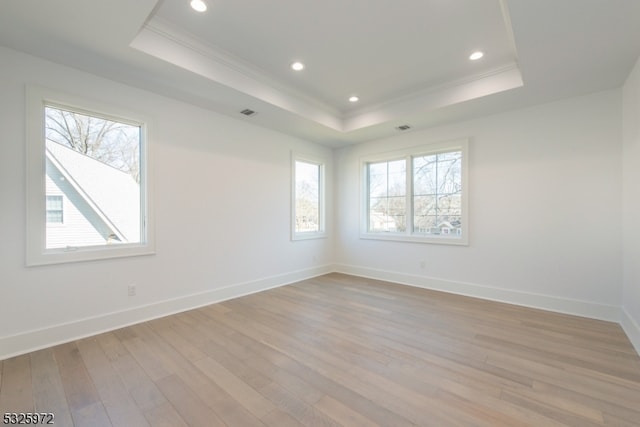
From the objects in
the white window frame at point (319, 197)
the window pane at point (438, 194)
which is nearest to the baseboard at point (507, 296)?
the window pane at point (438, 194)

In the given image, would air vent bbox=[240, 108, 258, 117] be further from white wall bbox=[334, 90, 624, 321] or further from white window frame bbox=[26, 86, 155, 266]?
white wall bbox=[334, 90, 624, 321]

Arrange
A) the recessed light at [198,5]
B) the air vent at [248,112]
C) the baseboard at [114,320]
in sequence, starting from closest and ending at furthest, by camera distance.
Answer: the recessed light at [198,5]
the baseboard at [114,320]
the air vent at [248,112]

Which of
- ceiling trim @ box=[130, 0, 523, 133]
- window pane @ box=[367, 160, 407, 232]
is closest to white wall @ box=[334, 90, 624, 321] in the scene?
window pane @ box=[367, 160, 407, 232]

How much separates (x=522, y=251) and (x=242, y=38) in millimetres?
4290

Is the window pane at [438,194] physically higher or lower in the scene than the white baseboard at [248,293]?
higher

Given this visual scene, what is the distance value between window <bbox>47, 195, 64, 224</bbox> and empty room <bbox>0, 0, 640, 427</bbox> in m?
0.01

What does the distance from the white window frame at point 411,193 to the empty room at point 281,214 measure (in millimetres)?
49

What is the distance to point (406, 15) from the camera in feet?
7.95

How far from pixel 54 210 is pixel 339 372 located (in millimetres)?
3077

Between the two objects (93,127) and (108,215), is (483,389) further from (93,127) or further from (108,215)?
(93,127)

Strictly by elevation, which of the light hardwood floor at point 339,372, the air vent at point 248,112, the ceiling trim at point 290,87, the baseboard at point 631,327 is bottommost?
the light hardwood floor at point 339,372

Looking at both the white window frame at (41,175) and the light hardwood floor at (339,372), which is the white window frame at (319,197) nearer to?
the light hardwood floor at (339,372)

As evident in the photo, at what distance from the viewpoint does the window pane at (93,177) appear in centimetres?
273

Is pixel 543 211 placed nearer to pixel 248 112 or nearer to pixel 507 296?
pixel 507 296
